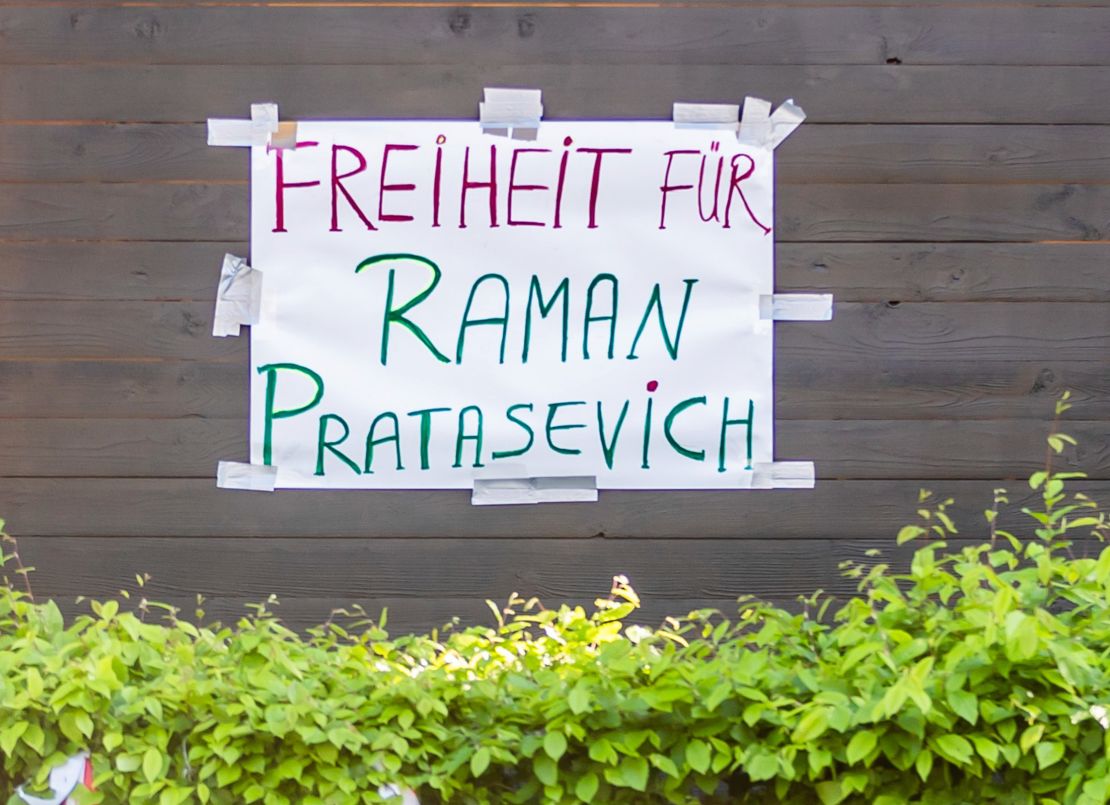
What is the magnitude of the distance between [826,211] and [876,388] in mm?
461

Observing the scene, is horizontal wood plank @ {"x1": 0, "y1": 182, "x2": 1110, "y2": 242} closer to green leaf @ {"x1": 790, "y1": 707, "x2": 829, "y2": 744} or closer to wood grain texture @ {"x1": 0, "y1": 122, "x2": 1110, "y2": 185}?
wood grain texture @ {"x1": 0, "y1": 122, "x2": 1110, "y2": 185}

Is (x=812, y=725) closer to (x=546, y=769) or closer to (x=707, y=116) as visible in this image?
(x=546, y=769)

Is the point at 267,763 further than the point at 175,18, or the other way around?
the point at 175,18

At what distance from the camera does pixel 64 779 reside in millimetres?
1885

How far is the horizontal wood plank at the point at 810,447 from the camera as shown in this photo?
9.35ft

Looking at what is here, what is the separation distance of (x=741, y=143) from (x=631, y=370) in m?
0.63

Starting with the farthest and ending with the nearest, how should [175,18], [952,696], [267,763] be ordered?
[175,18]
[267,763]
[952,696]

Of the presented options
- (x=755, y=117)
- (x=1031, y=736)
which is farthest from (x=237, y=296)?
(x=1031, y=736)

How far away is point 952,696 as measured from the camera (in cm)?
174

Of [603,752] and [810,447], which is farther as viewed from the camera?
[810,447]

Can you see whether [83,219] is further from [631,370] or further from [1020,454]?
[1020,454]

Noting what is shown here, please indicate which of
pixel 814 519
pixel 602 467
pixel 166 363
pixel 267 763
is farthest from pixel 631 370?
pixel 267 763

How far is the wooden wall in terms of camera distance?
9.29ft

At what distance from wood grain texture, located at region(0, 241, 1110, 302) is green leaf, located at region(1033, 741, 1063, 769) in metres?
1.37
